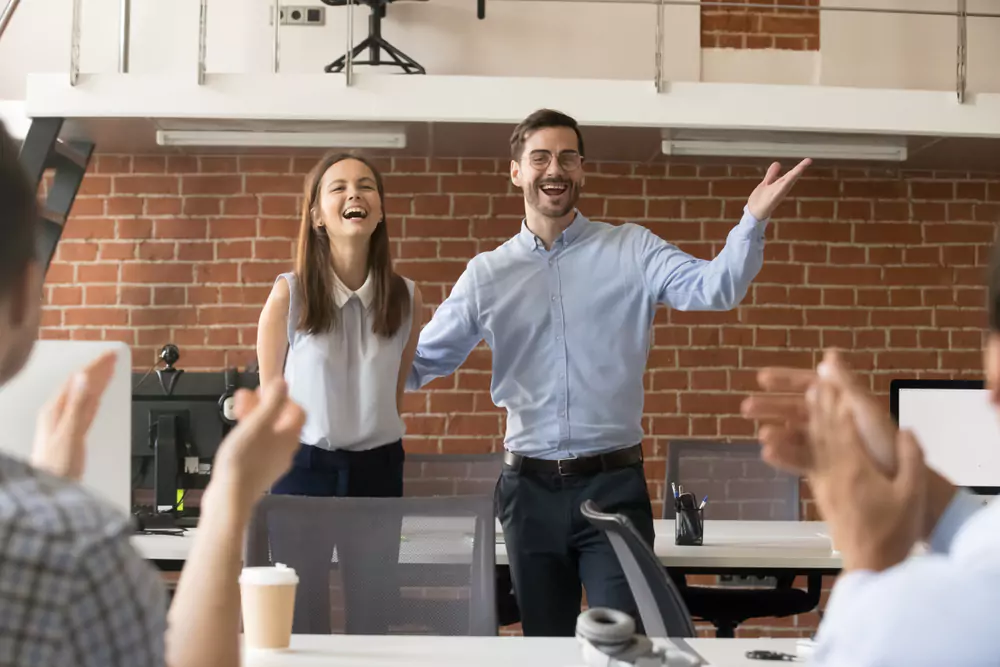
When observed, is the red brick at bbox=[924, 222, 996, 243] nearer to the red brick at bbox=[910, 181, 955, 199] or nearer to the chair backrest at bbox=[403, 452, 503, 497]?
the red brick at bbox=[910, 181, 955, 199]

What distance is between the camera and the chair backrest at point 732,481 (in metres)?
3.55

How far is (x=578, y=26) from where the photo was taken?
4.62 m

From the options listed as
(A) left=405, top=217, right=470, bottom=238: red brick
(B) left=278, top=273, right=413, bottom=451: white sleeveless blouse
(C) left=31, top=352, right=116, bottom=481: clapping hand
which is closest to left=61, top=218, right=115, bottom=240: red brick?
(A) left=405, top=217, right=470, bottom=238: red brick

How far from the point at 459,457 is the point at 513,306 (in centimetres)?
81

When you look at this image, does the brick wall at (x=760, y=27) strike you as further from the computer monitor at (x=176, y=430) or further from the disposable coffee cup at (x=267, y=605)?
the disposable coffee cup at (x=267, y=605)

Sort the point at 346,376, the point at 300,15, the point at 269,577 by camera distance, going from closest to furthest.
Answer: the point at 269,577 → the point at 346,376 → the point at 300,15

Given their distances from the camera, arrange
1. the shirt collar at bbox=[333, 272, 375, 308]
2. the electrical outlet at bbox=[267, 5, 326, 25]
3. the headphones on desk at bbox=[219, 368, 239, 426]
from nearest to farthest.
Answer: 1. the shirt collar at bbox=[333, 272, 375, 308]
2. the headphones on desk at bbox=[219, 368, 239, 426]
3. the electrical outlet at bbox=[267, 5, 326, 25]

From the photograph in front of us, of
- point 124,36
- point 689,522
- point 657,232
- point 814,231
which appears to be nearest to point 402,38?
point 124,36

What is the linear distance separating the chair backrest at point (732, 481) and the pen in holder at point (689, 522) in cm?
80

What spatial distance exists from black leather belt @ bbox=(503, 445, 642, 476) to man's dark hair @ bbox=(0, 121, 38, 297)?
6.10 ft

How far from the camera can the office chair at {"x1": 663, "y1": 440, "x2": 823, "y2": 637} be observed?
133 inches

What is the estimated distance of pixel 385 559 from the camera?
6.36 ft

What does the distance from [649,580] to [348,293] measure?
134 cm

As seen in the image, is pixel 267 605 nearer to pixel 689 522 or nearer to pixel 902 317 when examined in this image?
pixel 689 522
